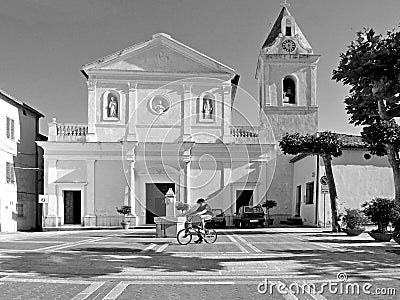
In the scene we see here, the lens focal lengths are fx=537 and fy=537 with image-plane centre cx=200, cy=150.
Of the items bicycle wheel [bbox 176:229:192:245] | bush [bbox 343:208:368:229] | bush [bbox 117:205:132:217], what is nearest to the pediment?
bush [bbox 117:205:132:217]

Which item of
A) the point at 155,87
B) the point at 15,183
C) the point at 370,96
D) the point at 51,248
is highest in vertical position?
the point at 155,87

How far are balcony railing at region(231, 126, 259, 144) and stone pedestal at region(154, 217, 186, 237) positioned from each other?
12797mm

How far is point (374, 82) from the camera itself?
47.4 feet

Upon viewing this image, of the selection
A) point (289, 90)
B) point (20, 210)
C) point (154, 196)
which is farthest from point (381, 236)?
point (20, 210)

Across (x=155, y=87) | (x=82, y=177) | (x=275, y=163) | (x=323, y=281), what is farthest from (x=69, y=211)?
(x=323, y=281)

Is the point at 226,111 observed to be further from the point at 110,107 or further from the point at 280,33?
the point at 110,107

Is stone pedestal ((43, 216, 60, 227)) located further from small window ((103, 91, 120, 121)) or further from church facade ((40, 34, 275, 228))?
small window ((103, 91, 120, 121))

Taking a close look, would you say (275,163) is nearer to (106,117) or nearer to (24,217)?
(106,117)

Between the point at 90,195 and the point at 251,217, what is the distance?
9.90 metres

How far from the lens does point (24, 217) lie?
33469mm

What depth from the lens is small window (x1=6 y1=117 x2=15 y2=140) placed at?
103 ft

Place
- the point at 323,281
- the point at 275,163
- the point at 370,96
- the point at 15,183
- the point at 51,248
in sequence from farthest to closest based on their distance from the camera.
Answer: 1. the point at 275,163
2. the point at 15,183
3. the point at 51,248
4. the point at 370,96
5. the point at 323,281

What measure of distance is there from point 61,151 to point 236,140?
10868mm

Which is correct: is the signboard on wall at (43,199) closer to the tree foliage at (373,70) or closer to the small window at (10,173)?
the small window at (10,173)
